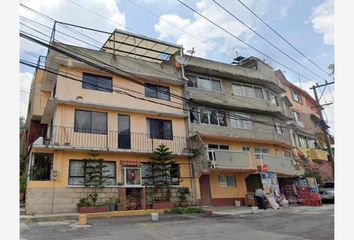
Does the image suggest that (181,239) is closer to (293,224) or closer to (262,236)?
(262,236)

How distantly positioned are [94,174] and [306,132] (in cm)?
2575

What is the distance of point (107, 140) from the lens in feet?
55.2

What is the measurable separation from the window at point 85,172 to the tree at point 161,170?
2.41m

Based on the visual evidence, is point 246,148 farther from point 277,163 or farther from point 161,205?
point 161,205

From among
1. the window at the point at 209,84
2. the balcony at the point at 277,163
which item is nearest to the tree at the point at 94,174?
the window at the point at 209,84

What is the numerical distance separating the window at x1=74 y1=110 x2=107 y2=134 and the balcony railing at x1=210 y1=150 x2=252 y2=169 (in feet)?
22.9

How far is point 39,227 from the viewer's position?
34.7 ft

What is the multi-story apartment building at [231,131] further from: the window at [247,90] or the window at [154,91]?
the window at [154,91]

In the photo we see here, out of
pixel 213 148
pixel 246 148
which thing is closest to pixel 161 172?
pixel 213 148

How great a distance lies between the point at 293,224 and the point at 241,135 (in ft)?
35.4

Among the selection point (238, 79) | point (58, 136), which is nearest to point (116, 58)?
point (58, 136)

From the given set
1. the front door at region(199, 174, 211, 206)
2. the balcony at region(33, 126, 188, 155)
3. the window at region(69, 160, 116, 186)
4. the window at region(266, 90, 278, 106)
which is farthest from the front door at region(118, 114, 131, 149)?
the window at region(266, 90, 278, 106)

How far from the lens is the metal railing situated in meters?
15.7
